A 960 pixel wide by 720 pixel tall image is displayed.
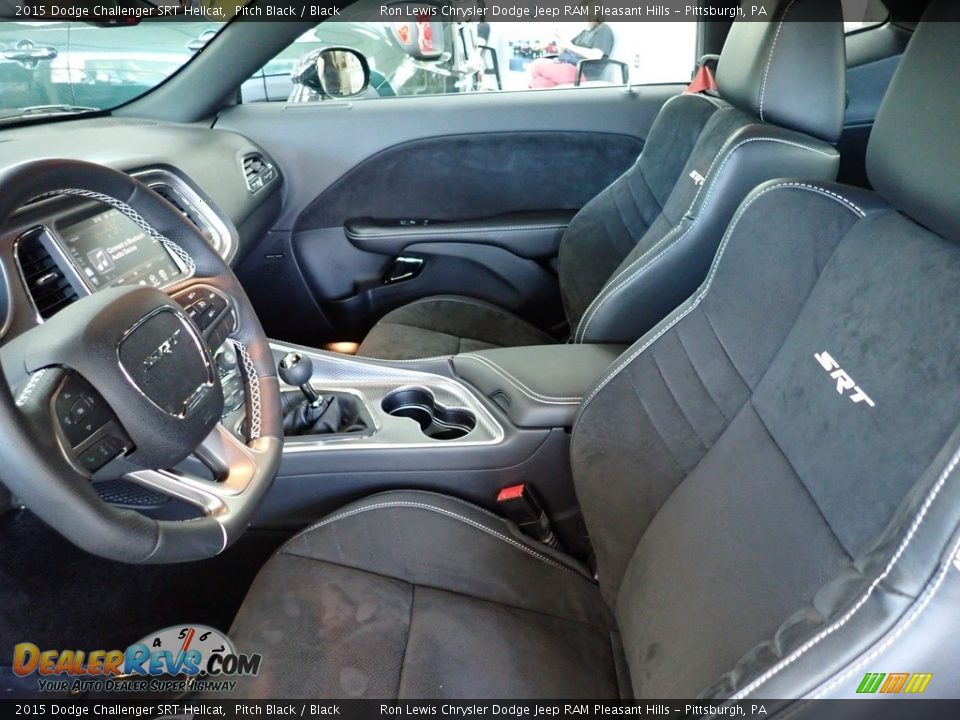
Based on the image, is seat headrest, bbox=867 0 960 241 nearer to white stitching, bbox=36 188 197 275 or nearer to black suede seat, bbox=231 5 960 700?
black suede seat, bbox=231 5 960 700

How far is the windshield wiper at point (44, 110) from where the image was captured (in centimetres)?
168

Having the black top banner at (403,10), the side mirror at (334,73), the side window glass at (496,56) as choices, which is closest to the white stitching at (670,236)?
the black top banner at (403,10)

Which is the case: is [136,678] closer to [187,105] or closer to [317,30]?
[187,105]

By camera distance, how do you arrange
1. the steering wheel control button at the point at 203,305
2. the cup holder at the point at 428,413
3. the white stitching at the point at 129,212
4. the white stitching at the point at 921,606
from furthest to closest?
the cup holder at the point at 428,413 → the steering wheel control button at the point at 203,305 → the white stitching at the point at 129,212 → the white stitching at the point at 921,606

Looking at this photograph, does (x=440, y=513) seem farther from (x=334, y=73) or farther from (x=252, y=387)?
(x=334, y=73)

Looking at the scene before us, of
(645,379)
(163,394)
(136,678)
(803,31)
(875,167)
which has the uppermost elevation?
(803,31)

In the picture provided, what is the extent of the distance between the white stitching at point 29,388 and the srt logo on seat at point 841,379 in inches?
31.8

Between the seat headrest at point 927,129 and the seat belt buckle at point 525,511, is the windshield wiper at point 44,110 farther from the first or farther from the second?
the seat headrest at point 927,129

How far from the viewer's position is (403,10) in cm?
215

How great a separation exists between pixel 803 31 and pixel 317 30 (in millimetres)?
1264

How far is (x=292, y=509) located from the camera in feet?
4.57

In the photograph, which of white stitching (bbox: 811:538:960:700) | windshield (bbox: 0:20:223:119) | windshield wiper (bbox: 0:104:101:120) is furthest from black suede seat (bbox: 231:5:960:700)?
windshield (bbox: 0:20:223:119)

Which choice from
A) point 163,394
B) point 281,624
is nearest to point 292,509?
point 281,624

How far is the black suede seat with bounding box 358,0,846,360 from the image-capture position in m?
1.36
